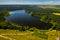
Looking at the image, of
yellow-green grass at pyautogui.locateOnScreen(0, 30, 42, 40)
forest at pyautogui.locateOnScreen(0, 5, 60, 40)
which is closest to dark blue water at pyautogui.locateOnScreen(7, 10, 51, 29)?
forest at pyautogui.locateOnScreen(0, 5, 60, 40)

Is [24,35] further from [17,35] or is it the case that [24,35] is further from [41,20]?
[41,20]

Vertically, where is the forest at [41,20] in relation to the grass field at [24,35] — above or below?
above

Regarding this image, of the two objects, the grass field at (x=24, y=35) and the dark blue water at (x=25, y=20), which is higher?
the dark blue water at (x=25, y=20)

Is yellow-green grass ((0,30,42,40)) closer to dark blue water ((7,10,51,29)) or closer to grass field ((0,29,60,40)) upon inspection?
grass field ((0,29,60,40))

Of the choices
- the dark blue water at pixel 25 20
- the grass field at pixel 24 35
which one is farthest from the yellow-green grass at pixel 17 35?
the dark blue water at pixel 25 20

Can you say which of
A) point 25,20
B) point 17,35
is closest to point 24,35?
point 17,35

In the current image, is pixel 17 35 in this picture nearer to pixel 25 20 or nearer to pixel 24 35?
pixel 24 35

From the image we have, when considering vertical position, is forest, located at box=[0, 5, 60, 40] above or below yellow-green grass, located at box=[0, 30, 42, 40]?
above

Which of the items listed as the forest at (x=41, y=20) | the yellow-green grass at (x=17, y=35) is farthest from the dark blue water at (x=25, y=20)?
the yellow-green grass at (x=17, y=35)

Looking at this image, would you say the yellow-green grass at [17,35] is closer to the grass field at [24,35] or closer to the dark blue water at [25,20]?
the grass field at [24,35]

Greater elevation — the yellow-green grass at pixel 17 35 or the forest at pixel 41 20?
the forest at pixel 41 20

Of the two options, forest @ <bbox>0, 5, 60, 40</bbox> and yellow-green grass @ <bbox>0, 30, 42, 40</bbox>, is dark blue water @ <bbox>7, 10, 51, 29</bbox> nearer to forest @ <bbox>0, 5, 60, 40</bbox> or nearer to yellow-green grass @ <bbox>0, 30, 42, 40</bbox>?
forest @ <bbox>0, 5, 60, 40</bbox>

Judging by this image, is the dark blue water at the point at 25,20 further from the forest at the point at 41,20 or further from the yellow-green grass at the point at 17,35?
the yellow-green grass at the point at 17,35

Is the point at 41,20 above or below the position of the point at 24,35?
above
